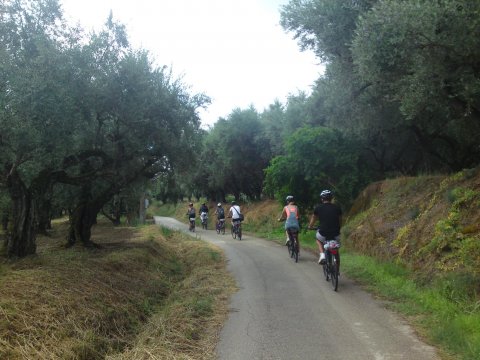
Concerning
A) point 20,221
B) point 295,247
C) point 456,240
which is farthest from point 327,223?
point 20,221

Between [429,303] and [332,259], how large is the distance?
8.68 ft

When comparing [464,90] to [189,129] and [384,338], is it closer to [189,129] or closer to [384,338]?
[384,338]

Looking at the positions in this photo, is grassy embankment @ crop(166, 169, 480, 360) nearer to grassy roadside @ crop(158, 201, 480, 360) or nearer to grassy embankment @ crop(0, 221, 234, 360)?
grassy roadside @ crop(158, 201, 480, 360)

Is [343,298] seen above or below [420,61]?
below

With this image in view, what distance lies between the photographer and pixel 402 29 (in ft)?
32.0

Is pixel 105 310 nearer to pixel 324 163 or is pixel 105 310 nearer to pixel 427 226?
pixel 427 226

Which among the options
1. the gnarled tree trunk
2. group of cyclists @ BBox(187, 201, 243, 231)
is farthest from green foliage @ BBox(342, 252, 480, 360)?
group of cyclists @ BBox(187, 201, 243, 231)

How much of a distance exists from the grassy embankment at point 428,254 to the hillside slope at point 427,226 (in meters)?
0.02

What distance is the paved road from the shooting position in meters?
5.68

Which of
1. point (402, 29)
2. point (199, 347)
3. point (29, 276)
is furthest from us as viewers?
point (402, 29)

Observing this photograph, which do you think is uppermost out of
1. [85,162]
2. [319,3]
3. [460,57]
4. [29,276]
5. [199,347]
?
[319,3]

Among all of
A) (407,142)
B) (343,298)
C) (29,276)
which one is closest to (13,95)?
(29,276)

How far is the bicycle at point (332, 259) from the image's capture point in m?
9.46

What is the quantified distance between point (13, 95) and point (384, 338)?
26.0 feet
